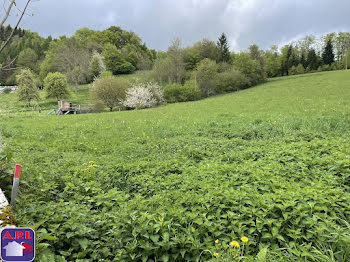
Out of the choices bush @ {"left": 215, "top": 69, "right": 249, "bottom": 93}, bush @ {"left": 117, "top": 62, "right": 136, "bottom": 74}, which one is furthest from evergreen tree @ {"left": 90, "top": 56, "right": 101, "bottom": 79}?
bush @ {"left": 215, "top": 69, "right": 249, "bottom": 93}

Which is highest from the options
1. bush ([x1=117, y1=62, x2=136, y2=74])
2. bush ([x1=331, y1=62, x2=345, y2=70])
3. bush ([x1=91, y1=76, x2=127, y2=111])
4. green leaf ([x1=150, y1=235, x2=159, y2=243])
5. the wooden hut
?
bush ([x1=117, y1=62, x2=136, y2=74])

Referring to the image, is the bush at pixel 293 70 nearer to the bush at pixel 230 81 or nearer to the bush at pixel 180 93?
the bush at pixel 230 81

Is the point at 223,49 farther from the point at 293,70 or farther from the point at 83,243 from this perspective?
the point at 83,243

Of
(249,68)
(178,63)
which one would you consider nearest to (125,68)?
(178,63)

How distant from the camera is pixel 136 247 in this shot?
264cm

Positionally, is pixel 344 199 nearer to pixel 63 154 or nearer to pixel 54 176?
pixel 54 176

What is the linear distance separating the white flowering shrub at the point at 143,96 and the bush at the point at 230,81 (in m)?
12.5

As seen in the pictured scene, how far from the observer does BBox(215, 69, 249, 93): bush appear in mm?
43594

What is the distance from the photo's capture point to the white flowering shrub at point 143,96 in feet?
116

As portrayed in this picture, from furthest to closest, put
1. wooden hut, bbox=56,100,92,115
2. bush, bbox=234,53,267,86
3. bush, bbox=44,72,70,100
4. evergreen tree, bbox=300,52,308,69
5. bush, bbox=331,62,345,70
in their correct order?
evergreen tree, bbox=300,52,308,69 → bush, bbox=331,62,345,70 → bush, bbox=234,53,267,86 → bush, bbox=44,72,70,100 → wooden hut, bbox=56,100,92,115

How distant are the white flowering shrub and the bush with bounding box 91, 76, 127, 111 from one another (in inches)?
48.9

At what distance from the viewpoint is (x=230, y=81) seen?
145 feet

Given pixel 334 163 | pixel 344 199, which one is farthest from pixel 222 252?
pixel 334 163

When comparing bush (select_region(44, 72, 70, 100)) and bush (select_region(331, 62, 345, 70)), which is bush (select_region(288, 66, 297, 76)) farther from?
bush (select_region(44, 72, 70, 100))
